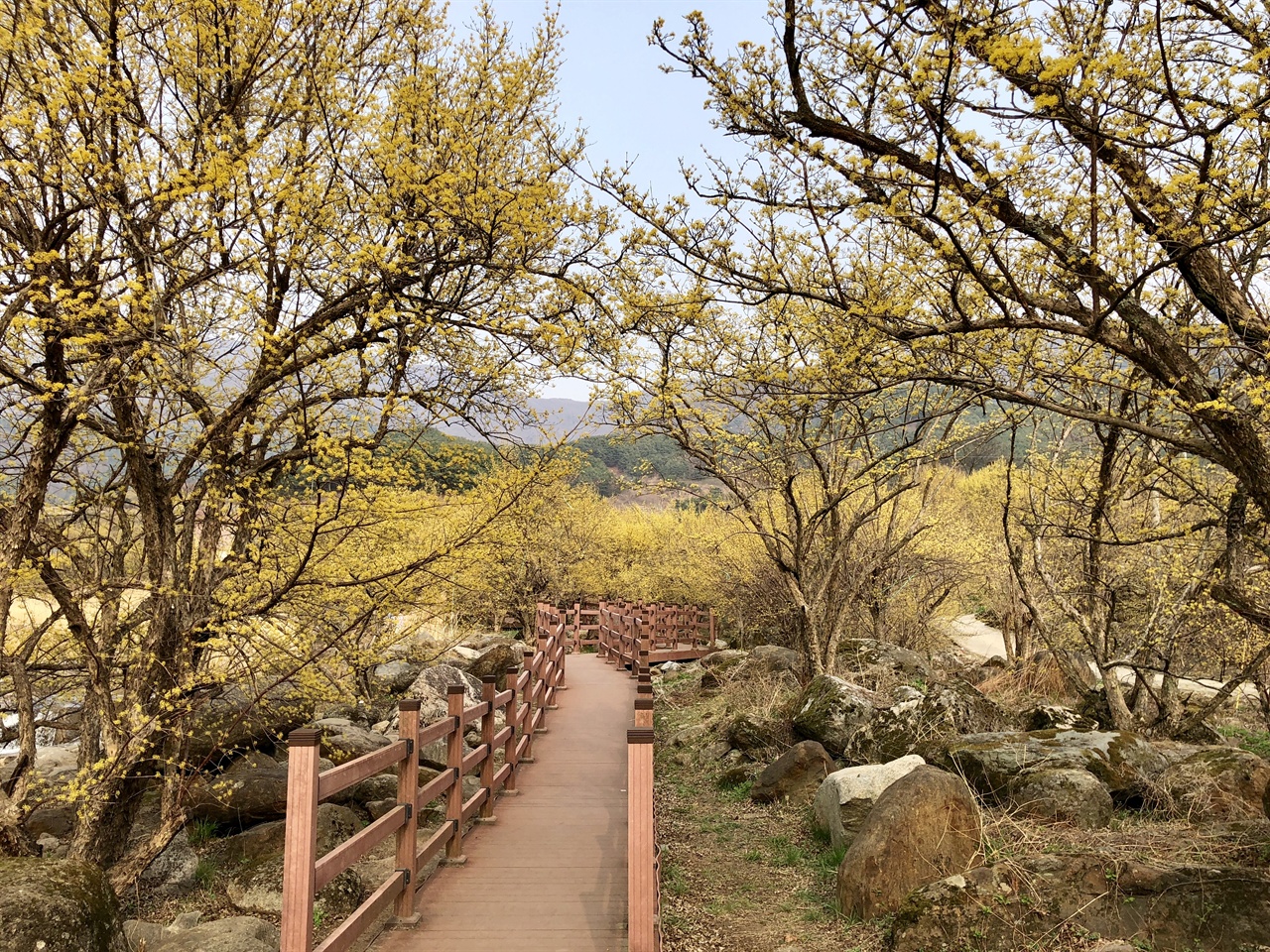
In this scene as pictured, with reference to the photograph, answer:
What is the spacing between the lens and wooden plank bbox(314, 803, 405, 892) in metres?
4.08

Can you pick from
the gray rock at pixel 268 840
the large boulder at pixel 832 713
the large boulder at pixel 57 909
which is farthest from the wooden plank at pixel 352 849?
the large boulder at pixel 832 713

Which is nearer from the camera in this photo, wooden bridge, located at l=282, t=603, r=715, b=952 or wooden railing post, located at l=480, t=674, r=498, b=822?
wooden bridge, located at l=282, t=603, r=715, b=952

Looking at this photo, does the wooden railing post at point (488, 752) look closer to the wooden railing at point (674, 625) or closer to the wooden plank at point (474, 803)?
the wooden plank at point (474, 803)

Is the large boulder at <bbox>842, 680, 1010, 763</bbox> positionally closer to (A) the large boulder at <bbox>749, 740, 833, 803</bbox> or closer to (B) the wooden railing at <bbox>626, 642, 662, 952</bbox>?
(A) the large boulder at <bbox>749, 740, 833, 803</bbox>

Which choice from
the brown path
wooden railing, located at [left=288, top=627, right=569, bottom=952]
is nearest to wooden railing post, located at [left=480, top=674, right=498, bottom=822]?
wooden railing, located at [left=288, top=627, right=569, bottom=952]

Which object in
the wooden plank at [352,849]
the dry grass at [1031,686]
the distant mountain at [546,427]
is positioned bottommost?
the dry grass at [1031,686]

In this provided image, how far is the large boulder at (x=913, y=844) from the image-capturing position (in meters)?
5.89

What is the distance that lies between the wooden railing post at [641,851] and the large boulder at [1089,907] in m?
1.71

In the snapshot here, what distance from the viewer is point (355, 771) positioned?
14.7 feet

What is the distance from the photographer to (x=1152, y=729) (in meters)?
9.51

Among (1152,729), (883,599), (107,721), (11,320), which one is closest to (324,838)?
(107,721)

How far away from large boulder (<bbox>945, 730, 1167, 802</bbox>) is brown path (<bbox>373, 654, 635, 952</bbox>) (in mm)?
3152

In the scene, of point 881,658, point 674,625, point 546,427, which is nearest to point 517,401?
point 546,427

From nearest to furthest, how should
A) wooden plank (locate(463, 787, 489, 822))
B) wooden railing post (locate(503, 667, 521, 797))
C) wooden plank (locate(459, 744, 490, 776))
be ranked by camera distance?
wooden plank (locate(459, 744, 490, 776)) < wooden plank (locate(463, 787, 489, 822)) < wooden railing post (locate(503, 667, 521, 797))
